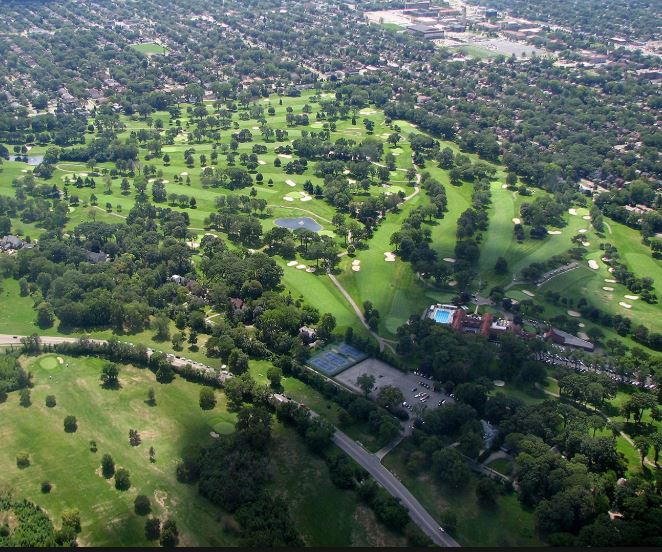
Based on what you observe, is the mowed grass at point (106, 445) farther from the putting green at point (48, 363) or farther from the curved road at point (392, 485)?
the curved road at point (392, 485)

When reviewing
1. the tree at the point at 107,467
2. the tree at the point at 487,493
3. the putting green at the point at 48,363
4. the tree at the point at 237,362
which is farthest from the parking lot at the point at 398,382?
the putting green at the point at 48,363

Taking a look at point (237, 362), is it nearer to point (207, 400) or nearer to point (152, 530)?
point (207, 400)

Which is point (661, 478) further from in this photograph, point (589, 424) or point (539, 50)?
point (539, 50)

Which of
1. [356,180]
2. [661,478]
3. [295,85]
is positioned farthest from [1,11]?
[661,478]

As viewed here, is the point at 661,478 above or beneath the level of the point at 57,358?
above

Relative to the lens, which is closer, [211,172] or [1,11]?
[211,172]

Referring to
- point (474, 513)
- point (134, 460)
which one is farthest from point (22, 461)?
point (474, 513)

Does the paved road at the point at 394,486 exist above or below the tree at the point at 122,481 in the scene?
above
